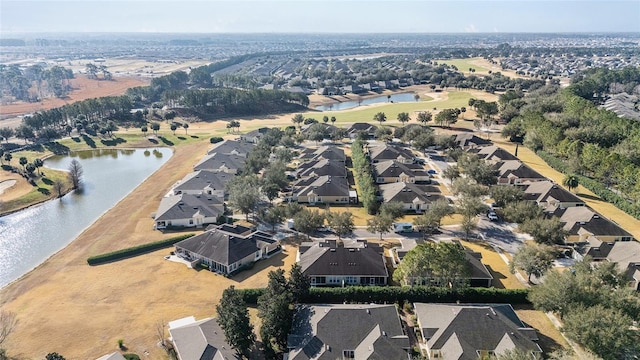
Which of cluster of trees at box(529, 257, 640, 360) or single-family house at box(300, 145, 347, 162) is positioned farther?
single-family house at box(300, 145, 347, 162)

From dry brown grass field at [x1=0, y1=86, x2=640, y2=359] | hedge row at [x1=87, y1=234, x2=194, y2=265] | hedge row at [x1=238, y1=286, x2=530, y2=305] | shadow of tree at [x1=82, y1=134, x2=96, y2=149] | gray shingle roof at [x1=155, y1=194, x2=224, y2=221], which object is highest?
shadow of tree at [x1=82, y1=134, x2=96, y2=149]

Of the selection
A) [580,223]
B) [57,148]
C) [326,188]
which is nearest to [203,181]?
[326,188]

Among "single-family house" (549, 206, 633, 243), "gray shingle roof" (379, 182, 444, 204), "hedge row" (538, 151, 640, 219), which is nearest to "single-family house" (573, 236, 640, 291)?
"single-family house" (549, 206, 633, 243)

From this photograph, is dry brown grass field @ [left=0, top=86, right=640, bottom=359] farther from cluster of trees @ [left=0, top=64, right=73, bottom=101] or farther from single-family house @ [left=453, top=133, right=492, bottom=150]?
cluster of trees @ [left=0, top=64, right=73, bottom=101]

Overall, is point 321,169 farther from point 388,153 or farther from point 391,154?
point 391,154

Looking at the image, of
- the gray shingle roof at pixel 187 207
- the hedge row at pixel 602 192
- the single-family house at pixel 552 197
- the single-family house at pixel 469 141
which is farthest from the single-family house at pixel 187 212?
the hedge row at pixel 602 192
